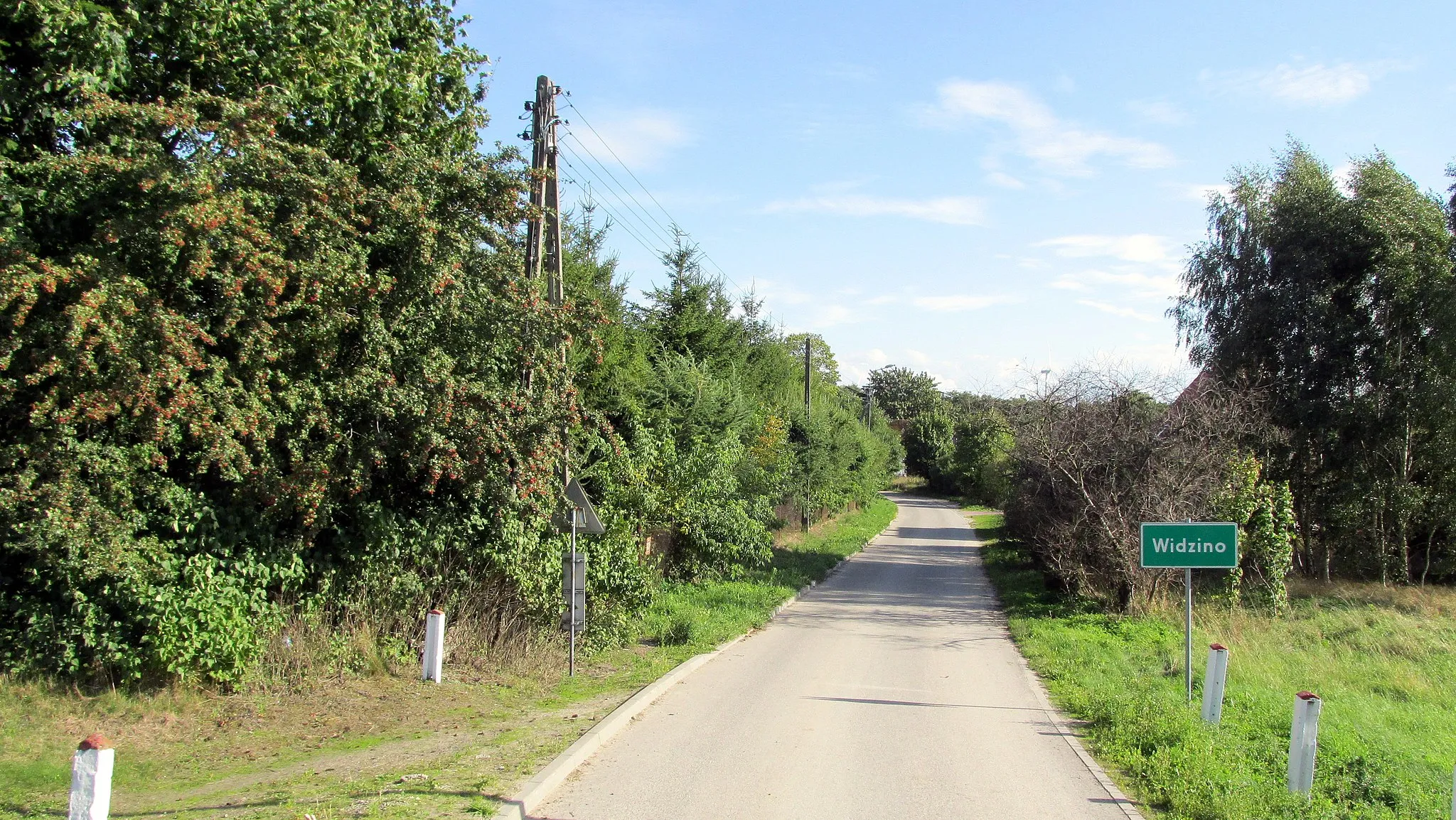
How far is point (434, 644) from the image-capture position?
1058cm

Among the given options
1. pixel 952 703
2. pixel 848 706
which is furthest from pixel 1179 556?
pixel 848 706

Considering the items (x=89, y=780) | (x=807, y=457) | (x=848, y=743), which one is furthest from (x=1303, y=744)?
(x=807, y=457)

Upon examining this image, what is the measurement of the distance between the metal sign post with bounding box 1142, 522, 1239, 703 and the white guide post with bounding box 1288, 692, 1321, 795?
9.22ft

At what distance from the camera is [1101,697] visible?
1002cm

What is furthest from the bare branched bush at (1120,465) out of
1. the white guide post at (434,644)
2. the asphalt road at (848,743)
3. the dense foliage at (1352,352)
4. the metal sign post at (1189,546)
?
the white guide post at (434,644)

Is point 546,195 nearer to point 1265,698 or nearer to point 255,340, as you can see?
point 255,340

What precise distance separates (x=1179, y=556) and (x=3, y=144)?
1167 centimetres

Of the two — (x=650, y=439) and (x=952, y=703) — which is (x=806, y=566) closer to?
(x=650, y=439)

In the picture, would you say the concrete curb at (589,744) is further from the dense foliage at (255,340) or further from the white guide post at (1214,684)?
the white guide post at (1214,684)

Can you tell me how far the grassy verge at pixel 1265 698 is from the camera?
7082 mm

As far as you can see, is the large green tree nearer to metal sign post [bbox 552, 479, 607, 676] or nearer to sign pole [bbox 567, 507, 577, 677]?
metal sign post [bbox 552, 479, 607, 676]

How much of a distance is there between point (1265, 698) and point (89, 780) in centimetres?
1065

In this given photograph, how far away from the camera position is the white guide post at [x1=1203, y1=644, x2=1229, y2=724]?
8.70m

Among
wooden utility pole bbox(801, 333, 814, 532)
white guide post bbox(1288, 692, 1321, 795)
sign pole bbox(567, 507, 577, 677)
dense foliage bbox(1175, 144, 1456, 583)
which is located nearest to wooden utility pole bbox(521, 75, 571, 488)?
sign pole bbox(567, 507, 577, 677)
